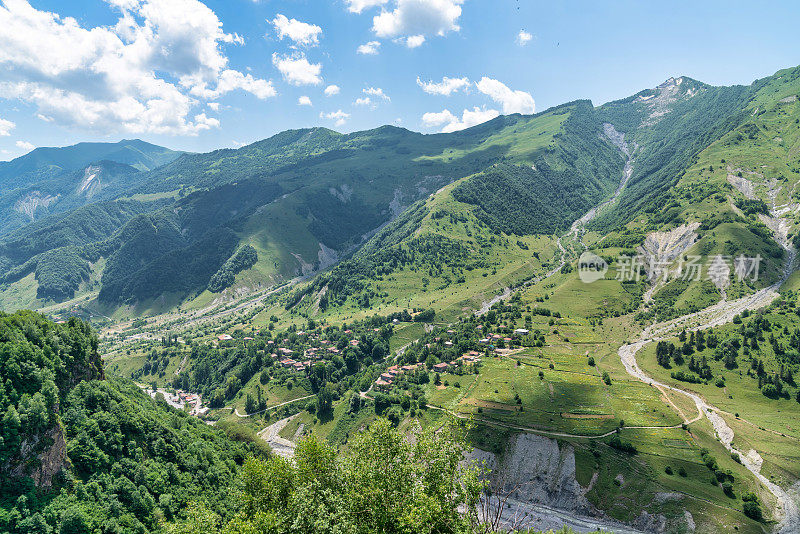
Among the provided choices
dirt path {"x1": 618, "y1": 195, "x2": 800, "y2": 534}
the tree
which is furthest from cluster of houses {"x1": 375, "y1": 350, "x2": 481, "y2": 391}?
dirt path {"x1": 618, "y1": 195, "x2": 800, "y2": 534}

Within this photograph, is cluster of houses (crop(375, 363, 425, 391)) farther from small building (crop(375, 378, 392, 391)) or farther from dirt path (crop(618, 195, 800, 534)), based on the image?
dirt path (crop(618, 195, 800, 534))

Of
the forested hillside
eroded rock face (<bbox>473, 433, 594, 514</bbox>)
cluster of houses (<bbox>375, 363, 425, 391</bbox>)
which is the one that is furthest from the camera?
cluster of houses (<bbox>375, 363, 425, 391</bbox>)

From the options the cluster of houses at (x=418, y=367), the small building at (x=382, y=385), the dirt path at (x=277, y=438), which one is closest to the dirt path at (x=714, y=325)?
the cluster of houses at (x=418, y=367)

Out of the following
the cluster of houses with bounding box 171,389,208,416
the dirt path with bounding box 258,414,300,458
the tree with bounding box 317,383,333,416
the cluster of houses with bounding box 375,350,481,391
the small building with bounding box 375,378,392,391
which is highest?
the cluster of houses with bounding box 375,350,481,391

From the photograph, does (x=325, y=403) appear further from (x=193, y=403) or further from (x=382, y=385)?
(x=193, y=403)

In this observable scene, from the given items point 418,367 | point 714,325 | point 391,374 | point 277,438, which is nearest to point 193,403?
point 277,438

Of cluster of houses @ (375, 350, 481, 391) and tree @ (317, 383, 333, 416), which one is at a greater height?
cluster of houses @ (375, 350, 481, 391)

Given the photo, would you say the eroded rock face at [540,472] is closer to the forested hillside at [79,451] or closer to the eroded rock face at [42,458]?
the forested hillside at [79,451]

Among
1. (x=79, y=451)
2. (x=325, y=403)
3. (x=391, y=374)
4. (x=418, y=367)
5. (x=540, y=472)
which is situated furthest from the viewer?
(x=418, y=367)

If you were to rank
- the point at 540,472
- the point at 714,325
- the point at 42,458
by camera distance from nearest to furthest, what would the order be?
the point at 42,458, the point at 540,472, the point at 714,325
